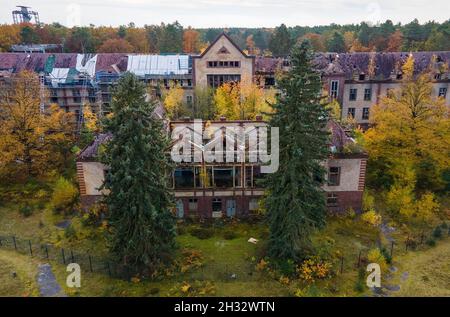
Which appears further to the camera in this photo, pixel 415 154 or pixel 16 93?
pixel 16 93

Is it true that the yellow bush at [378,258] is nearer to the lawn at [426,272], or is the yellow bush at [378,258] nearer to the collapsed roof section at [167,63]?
the lawn at [426,272]

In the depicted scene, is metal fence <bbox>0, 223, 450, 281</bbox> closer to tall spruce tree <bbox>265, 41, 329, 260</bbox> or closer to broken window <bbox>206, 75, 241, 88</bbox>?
tall spruce tree <bbox>265, 41, 329, 260</bbox>

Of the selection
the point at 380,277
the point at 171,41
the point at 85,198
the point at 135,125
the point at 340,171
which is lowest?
the point at 380,277

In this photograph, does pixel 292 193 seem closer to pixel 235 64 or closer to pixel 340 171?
pixel 340 171

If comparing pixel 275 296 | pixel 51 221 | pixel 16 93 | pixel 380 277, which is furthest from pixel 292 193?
pixel 16 93

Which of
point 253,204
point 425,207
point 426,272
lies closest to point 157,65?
point 253,204

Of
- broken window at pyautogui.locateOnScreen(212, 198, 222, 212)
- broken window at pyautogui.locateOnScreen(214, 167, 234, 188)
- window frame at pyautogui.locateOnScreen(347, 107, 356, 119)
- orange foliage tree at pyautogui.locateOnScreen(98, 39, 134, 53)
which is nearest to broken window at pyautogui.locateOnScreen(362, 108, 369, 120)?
window frame at pyautogui.locateOnScreen(347, 107, 356, 119)

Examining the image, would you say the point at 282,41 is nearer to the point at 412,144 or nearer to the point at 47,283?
the point at 412,144
